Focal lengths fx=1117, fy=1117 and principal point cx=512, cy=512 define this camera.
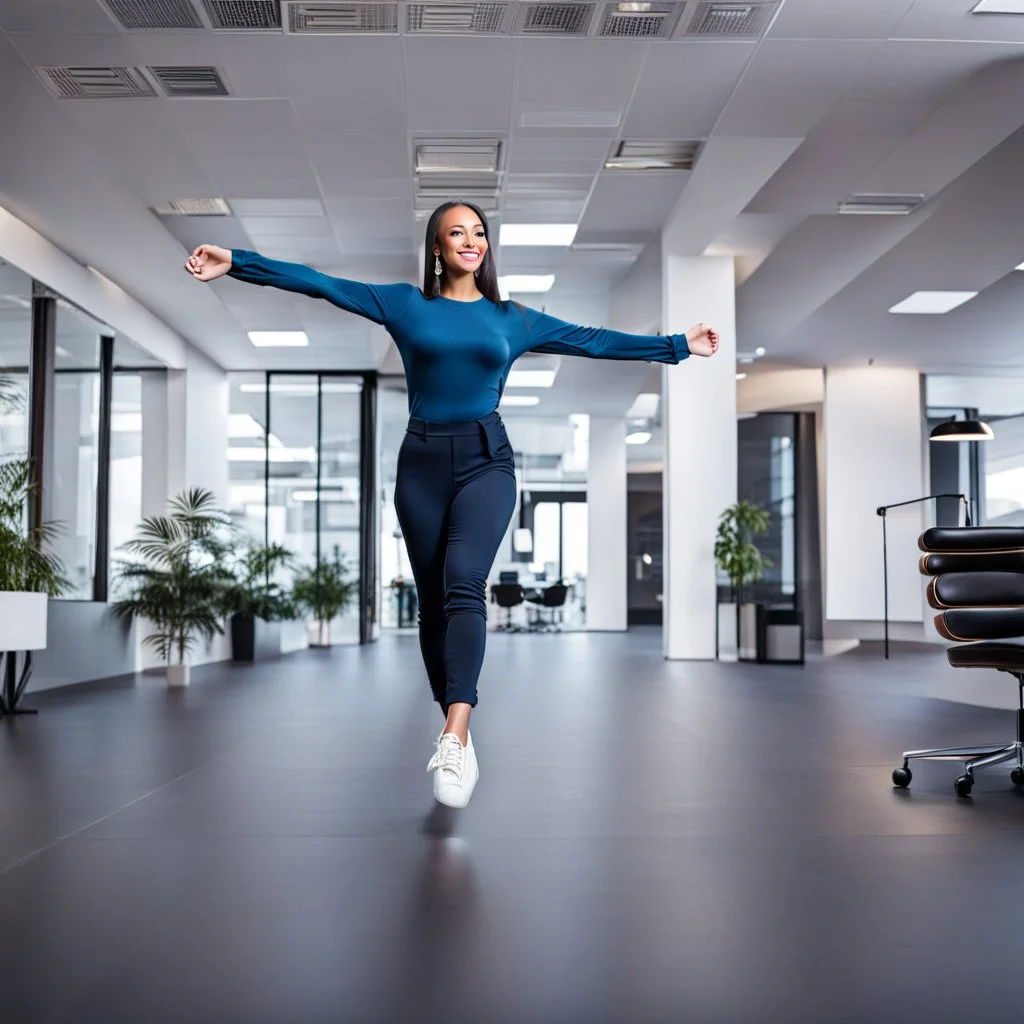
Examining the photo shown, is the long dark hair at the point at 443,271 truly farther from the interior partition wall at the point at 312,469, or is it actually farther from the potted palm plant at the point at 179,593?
the interior partition wall at the point at 312,469

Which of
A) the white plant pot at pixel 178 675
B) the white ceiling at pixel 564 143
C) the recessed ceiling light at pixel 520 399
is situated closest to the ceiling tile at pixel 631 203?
the white ceiling at pixel 564 143

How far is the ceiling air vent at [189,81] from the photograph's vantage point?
6336 mm

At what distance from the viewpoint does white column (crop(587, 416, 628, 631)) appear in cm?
1842

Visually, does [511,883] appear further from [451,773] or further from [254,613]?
[254,613]

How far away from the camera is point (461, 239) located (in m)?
2.94

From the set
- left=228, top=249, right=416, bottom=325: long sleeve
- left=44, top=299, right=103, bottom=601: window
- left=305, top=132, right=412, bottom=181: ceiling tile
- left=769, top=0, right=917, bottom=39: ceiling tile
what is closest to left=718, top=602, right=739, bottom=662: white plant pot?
left=305, top=132, right=412, bottom=181: ceiling tile

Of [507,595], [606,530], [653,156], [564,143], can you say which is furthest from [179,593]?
[507,595]

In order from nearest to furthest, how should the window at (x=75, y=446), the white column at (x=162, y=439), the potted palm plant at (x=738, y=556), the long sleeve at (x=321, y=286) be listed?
the long sleeve at (x=321, y=286) → the window at (x=75, y=446) → the potted palm plant at (x=738, y=556) → the white column at (x=162, y=439)

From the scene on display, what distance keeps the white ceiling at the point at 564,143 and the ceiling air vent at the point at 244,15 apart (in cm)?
10

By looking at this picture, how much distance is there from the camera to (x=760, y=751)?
3996 millimetres

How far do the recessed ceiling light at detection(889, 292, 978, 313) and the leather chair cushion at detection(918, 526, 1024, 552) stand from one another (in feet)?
27.9

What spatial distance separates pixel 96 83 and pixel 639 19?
3112mm

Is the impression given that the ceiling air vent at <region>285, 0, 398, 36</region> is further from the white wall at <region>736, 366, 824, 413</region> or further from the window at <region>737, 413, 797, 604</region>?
the window at <region>737, 413, 797, 604</region>

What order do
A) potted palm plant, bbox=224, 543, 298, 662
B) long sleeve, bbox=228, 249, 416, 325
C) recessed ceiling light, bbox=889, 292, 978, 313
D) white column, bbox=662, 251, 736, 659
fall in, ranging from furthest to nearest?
potted palm plant, bbox=224, 543, 298, 662 → recessed ceiling light, bbox=889, 292, 978, 313 → white column, bbox=662, 251, 736, 659 → long sleeve, bbox=228, 249, 416, 325
